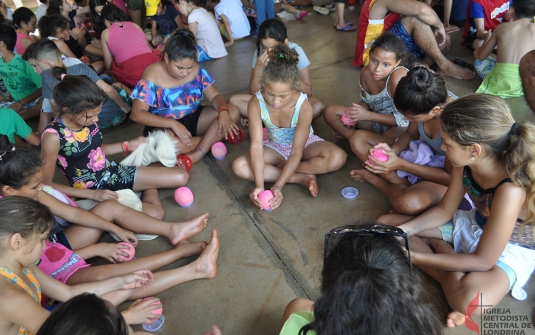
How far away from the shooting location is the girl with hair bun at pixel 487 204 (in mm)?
1543

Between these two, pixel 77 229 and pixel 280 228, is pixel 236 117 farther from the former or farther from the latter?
pixel 77 229

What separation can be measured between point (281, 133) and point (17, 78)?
116 inches

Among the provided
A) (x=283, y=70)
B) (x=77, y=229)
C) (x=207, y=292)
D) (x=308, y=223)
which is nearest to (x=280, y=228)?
(x=308, y=223)

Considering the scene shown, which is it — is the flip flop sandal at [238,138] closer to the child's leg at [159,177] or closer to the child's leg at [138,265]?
the child's leg at [159,177]

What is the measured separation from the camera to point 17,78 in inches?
153

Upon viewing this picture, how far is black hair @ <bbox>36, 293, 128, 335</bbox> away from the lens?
1.08 meters

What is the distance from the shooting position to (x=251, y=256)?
220 centimetres

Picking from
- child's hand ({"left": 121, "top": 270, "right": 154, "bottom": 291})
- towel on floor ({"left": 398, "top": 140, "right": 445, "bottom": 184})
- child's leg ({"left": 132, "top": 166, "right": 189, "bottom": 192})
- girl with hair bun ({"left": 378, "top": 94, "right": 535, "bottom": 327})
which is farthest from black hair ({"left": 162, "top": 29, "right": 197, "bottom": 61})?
girl with hair bun ({"left": 378, "top": 94, "right": 535, "bottom": 327})

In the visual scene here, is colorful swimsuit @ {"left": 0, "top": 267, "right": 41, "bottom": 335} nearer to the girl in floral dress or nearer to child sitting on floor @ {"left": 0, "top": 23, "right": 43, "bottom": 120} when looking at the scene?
the girl in floral dress

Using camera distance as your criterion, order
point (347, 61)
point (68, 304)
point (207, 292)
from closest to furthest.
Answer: point (68, 304)
point (207, 292)
point (347, 61)

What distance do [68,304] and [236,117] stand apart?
2251 mm

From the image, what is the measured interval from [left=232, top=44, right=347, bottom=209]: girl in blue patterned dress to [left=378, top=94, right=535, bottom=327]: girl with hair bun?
36.0 inches

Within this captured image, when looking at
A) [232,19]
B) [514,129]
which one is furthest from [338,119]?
[232,19]

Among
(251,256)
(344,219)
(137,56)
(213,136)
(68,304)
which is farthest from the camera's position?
(137,56)
